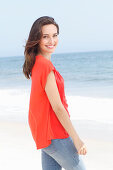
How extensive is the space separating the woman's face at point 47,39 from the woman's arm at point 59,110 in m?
0.25

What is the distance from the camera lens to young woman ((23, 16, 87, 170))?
165cm

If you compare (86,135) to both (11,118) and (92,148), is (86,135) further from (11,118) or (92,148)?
(11,118)

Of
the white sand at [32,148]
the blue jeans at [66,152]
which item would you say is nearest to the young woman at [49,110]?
the blue jeans at [66,152]

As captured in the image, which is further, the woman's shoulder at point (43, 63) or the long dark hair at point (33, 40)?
the long dark hair at point (33, 40)

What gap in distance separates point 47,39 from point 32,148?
2.47 metres

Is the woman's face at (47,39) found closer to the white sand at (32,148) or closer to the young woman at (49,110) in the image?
the young woman at (49,110)

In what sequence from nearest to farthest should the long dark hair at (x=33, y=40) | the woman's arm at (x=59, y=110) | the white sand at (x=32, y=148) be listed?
A: the woman's arm at (x=59, y=110) → the long dark hair at (x=33, y=40) → the white sand at (x=32, y=148)

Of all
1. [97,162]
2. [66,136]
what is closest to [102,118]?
[97,162]

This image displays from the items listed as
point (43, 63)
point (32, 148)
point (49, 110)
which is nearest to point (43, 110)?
point (49, 110)

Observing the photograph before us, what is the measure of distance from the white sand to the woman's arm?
1.86 metres

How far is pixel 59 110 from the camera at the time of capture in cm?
165

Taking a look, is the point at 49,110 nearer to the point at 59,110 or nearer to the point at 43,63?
the point at 59,110

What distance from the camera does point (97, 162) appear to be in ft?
11.6

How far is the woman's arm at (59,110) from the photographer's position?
1.64 metres
